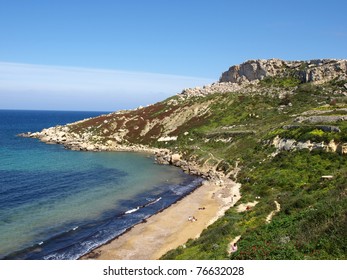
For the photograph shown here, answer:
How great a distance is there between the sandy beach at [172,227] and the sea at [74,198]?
1.51 meters

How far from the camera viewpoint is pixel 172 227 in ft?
122

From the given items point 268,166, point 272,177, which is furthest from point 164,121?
point 272,177

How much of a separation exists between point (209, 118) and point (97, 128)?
38.9 meters

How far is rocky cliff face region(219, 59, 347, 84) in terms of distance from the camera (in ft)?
351

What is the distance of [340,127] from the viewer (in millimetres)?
47000

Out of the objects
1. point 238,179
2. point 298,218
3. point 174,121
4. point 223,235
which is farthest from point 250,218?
point 174,121

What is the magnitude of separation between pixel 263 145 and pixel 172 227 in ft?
97.5

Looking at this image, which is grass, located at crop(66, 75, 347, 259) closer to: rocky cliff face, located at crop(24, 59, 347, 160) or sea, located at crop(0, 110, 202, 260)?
rocky cliff face, located at crop(24, 59, 347, 160)

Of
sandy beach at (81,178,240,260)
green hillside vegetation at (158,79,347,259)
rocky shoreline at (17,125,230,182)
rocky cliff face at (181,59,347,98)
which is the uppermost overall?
rocky cliff face at (181,59,347,98)

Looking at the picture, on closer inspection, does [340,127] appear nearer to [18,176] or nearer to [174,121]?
[18,176]

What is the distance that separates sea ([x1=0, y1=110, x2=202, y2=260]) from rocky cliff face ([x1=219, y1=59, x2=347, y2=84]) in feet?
209

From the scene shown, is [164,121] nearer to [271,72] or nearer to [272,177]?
[271,72]

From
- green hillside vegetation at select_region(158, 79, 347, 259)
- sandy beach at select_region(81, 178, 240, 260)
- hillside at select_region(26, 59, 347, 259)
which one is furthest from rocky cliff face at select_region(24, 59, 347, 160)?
sandy beach at select_region(81, 178, 240, 260)

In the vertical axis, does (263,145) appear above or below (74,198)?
above
